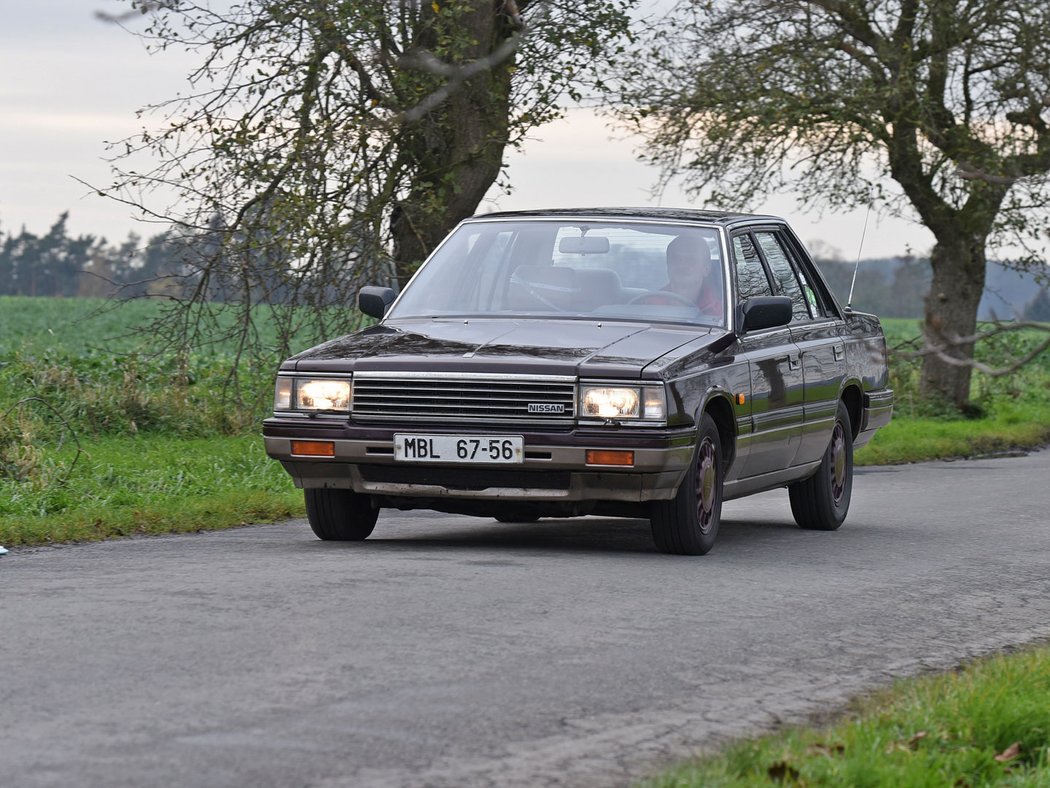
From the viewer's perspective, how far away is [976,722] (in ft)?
18.9

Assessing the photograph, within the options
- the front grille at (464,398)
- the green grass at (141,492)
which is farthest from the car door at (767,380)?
the green grass at (141,492)

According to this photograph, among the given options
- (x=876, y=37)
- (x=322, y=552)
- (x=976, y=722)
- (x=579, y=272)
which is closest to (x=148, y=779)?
(x=976, y=722)

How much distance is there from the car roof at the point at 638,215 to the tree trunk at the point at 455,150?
671 centimetres

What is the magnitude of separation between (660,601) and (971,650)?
1.29m

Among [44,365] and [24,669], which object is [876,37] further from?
[24,669]

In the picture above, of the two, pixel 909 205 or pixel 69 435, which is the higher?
pixel 909 205

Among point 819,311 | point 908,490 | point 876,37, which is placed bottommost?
point 908,490

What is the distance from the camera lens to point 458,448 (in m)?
9.28

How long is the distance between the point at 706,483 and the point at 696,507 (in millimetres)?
217

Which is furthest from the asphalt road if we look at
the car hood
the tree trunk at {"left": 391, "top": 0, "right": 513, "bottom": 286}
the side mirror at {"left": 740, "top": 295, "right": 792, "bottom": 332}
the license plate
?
the tree trunk at {"left": 391, "top": 0, "right": 513, "bottom": 286}

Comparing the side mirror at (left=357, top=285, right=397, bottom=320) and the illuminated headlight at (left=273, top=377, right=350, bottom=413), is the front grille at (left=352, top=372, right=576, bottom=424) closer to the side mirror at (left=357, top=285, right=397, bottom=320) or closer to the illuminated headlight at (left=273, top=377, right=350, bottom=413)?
the illuminated headlight at (left=273, top=377, right=350, bottom=413)

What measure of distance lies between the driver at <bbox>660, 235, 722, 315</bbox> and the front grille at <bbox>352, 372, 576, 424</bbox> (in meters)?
1.58

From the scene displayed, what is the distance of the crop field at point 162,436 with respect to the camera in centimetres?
1196

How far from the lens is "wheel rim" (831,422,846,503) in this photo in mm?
12188
